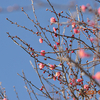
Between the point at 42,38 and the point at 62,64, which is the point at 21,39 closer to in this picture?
the point at 42,38

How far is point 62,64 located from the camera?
329 cm

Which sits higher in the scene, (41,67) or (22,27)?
(22,27)

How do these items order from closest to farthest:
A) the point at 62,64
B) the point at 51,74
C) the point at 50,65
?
the point at 62,64 < the point at 50,65 < the point at 51,74

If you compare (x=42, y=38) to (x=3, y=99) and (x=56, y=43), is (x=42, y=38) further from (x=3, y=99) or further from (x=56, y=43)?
(x=3, y=99)

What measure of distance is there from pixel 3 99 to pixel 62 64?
1638mm

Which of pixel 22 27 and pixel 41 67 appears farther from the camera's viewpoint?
pixel 22 27

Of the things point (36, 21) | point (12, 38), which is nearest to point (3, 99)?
point (12, 38)

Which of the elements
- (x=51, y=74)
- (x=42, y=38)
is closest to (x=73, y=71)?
(x=51, y=74)

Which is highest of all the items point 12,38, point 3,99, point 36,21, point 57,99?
point 36,21

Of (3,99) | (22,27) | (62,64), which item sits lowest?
(3,99)

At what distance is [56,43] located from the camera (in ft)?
12.4

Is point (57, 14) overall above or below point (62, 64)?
above

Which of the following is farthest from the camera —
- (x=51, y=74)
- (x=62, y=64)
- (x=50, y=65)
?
(x=51, y=74)

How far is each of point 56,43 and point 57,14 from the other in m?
0.72
